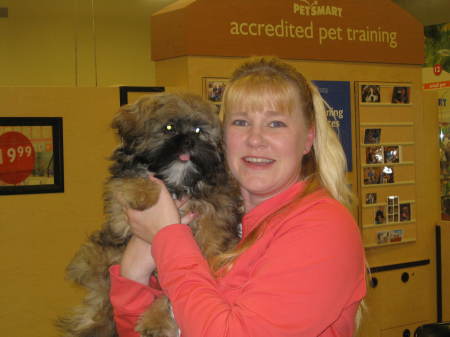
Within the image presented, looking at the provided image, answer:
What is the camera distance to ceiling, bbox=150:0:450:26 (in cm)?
884

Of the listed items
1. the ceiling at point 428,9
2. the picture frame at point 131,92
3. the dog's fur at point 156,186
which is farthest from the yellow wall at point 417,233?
the ceiling at point 428,9

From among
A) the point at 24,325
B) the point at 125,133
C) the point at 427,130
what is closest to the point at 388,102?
the point at 427,130

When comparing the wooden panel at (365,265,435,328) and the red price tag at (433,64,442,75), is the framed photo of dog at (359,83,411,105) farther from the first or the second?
the red price tag at (433,64,442,75)

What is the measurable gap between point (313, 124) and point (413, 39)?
3.24 metres

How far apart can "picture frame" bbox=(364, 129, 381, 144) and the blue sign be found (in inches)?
5.9

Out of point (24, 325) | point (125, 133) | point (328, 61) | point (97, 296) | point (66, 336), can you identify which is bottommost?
point (24, 325)

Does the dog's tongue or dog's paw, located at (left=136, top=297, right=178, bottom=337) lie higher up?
the dog's tongue

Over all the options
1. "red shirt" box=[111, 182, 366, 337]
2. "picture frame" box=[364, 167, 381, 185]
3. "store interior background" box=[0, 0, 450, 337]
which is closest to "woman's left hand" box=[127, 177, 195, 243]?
"red shirt" box=[111, 182, 366, 337]

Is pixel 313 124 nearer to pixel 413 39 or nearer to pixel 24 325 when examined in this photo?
pixel 24 325

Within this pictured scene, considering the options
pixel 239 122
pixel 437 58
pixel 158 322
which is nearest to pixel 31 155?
pixel 158 322

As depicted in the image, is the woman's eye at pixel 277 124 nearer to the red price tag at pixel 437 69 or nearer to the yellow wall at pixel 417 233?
the yellow wall at pixel 417 233

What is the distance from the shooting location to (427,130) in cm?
489

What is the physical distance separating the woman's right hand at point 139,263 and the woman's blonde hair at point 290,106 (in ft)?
0.98

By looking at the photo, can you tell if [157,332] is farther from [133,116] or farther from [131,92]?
[131,92]
